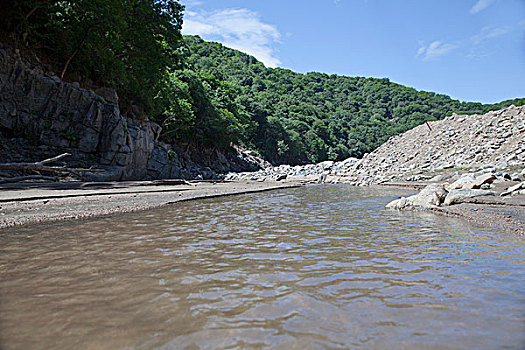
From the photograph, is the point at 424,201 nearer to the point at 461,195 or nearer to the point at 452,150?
the point at 461,195

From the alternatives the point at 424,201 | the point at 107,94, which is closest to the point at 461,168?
the point at 424,201

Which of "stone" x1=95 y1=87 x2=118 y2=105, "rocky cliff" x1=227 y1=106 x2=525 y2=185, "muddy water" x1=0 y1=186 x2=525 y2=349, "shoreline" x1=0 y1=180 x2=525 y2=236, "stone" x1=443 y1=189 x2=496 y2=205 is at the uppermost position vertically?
"stone" x1=95 y1=87 x2=118 y2=105

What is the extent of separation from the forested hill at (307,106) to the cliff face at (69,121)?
2161 centimetres

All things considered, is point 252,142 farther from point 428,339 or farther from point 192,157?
point 428,339

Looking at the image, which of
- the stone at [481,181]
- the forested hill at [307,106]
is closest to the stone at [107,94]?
the forested hill at [307,106]

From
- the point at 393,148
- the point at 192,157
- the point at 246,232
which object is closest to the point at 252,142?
the point at 192,157

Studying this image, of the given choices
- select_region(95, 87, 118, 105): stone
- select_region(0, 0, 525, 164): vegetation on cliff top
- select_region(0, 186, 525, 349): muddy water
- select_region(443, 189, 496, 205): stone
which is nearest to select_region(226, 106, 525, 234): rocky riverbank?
select_region(443, 189, 496, 205): stone

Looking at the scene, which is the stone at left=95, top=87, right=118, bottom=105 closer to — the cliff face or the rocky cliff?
the cliff face

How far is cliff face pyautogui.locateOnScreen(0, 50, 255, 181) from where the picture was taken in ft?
51.5

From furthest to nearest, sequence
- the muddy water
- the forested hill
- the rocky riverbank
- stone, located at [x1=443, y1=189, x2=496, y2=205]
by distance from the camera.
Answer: the forested hill → stone, located at [x1=443, y1=189, x2=496, y2=205] → the rocky riverbank → the muddy water

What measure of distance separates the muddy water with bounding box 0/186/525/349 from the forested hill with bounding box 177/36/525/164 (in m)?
38.3

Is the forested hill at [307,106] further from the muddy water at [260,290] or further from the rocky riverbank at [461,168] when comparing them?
the muddy water at [260,290]

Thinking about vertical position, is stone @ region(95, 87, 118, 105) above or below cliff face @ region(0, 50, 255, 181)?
above

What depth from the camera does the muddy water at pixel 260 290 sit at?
196cm
